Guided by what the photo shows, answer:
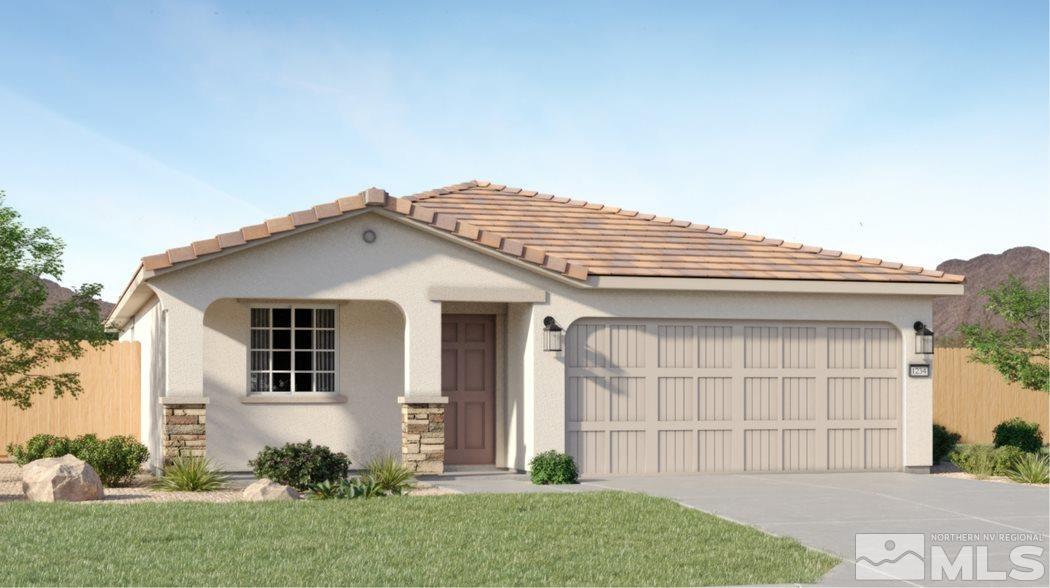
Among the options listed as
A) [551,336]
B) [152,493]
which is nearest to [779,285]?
[551,336]

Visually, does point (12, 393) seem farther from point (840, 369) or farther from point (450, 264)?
point (840, 369)

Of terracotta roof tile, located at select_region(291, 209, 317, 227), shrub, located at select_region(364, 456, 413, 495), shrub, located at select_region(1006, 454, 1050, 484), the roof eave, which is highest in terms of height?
terracotta roof tile, located at select_region(291, 209, 317, 227)

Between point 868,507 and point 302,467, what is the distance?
6.15 m

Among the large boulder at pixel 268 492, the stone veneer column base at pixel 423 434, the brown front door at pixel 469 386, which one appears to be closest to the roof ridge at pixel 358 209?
the brown front door at pixel 469 386

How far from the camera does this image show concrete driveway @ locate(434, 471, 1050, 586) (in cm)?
1027

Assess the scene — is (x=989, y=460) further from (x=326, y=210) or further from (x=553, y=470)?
(x=326, y=210)

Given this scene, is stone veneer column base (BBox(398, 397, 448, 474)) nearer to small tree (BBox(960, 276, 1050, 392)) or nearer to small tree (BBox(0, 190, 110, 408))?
small tree (BBox(0, 190, 110, 408))

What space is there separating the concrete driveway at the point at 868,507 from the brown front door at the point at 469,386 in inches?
33.3

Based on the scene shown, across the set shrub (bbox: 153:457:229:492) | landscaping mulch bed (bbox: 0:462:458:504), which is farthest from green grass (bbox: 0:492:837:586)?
shrub (bbox: 153:457:229:492)

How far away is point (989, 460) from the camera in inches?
673

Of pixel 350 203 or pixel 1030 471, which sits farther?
pixel 1030 471

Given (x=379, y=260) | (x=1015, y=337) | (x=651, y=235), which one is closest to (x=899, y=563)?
(x=379, y=260)

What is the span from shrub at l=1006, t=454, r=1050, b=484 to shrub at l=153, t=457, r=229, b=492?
1031 cm

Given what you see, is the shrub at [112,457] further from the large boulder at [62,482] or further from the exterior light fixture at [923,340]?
the exterior light fixture at [923,340]
